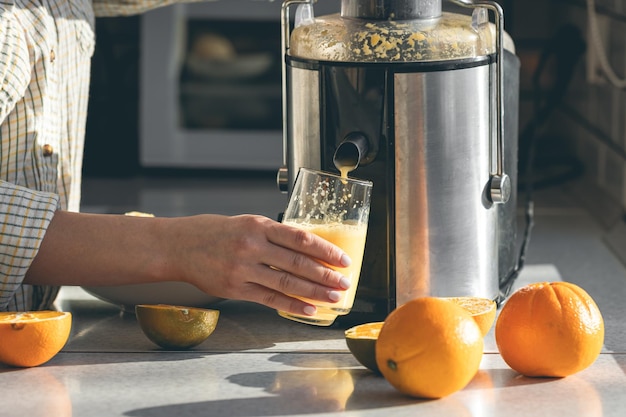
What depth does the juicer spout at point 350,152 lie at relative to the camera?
1.11m

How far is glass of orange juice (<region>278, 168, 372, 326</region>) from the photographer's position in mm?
1024

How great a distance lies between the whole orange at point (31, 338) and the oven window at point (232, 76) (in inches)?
56.4

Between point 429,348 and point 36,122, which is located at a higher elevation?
point 36,122

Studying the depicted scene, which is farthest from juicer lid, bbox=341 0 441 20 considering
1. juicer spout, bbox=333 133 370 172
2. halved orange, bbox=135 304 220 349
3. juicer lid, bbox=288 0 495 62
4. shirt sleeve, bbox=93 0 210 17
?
shirt sleeve, bbox=93 0 210 17

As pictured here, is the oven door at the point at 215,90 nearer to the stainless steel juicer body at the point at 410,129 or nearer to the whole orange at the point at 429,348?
the stainless steel juicer body at the point at 410,129

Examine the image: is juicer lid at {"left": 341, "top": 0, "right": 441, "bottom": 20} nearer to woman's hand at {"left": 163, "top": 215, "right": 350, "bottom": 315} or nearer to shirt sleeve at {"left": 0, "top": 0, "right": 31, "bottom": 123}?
woman's hand at {"left": 163, "top": 215, "right": 350, "bottom": 315}

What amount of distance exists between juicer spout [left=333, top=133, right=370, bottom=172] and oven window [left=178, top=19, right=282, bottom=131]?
4.33 feet

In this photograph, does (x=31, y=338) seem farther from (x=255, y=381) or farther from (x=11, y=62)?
(x=11, y=62)

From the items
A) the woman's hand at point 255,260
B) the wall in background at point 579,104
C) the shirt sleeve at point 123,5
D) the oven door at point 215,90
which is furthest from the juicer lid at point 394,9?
the oven door at point 215,90

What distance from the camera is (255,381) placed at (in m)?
1.01

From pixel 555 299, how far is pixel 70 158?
0.65 meters

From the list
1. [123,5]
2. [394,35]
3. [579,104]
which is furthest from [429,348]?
[579,104]

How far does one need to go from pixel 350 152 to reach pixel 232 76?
4.49 ft

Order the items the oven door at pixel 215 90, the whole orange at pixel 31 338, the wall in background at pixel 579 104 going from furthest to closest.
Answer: the oven door at pixel 215 90
the wall in background at pixel 579 104
the whole orange at pixel 31 338
